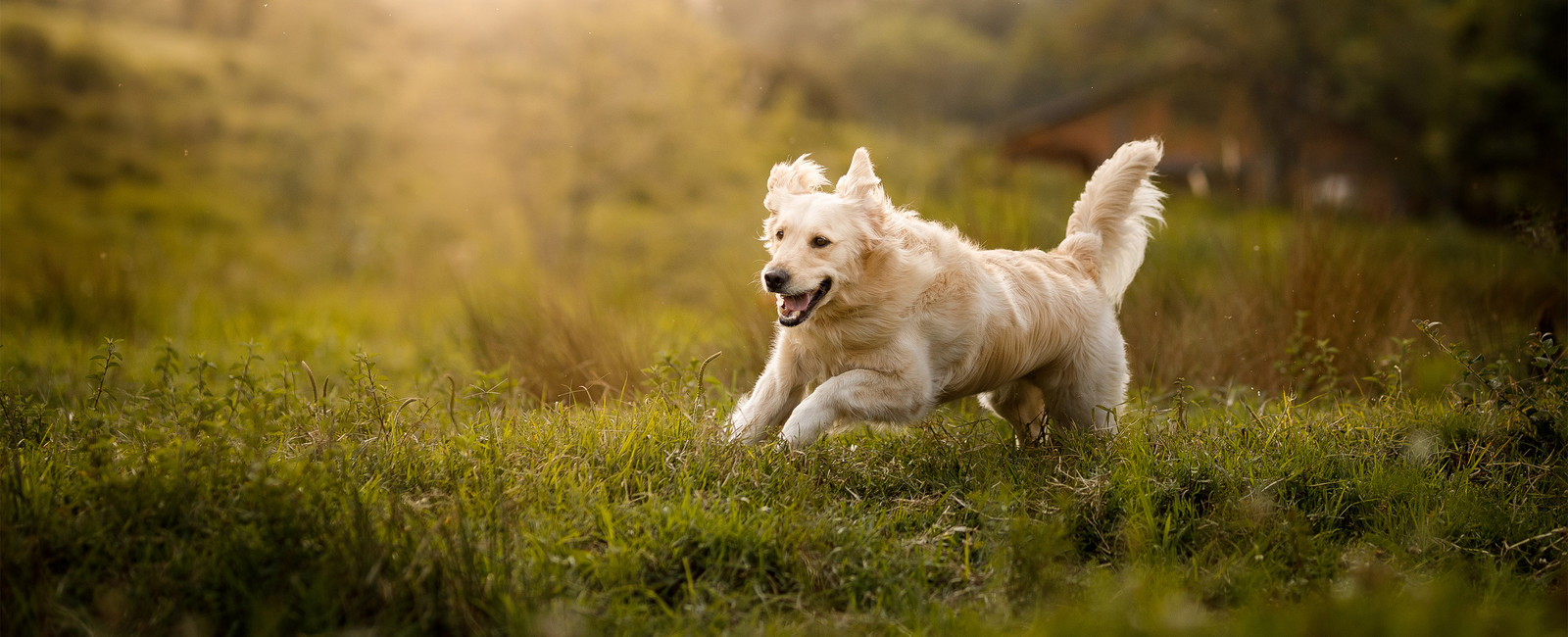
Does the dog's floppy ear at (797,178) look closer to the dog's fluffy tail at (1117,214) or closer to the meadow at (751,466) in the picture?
the meadow at (751,466)

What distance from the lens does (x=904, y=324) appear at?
4.42 m

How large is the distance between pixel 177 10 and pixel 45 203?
960cm

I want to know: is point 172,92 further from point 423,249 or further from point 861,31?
point 861,31

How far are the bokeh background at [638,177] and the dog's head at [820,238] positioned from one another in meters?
1.30

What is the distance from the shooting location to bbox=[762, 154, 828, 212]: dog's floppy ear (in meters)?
4.81

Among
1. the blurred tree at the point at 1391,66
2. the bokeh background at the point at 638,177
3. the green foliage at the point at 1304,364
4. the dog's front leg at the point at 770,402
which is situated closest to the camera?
the dog's front leg at the point at 770,402

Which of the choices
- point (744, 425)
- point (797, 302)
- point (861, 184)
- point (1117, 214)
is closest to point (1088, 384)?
point (1117, 214)

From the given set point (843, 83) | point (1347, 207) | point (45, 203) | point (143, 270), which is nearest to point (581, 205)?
point (143, 270)

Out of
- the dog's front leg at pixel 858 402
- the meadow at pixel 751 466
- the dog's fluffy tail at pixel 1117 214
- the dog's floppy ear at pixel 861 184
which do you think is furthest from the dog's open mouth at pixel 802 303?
the dog's fluffy tail at pixel 1117 214

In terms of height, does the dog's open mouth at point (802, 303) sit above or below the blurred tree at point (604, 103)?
below

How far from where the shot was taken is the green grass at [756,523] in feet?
9.70

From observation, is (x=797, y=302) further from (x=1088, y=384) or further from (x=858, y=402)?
(x=1088, y=384)

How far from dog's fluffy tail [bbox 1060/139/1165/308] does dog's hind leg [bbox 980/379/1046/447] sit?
685 mm

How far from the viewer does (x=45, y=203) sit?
16.6 metres
